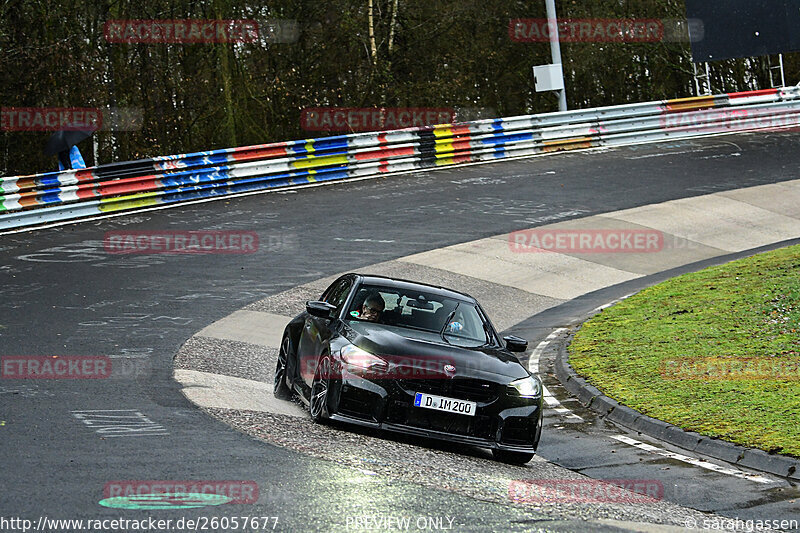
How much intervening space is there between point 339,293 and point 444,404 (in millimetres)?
2542

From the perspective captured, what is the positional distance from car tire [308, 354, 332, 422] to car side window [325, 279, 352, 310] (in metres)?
1.14

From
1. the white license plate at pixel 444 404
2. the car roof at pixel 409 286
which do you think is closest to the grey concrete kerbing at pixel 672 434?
the car roof at pixel 409 286

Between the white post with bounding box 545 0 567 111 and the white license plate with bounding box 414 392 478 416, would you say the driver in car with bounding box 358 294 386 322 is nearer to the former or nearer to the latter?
the white license plate with bounding box 414 392 478 416

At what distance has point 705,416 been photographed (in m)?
10.7

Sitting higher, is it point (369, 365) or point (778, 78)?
point (778, 78)

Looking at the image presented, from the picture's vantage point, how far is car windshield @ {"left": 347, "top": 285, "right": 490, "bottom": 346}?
1028cm

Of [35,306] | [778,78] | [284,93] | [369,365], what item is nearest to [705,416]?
[369,365]

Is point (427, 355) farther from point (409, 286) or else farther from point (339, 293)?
point (339, 293)

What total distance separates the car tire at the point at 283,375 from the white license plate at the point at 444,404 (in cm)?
247

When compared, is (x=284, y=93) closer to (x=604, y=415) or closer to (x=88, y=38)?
(x=88, y=38)

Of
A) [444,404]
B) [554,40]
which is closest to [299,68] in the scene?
[554,40]

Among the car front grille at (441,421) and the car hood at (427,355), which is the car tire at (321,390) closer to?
the car hood at (427,355)

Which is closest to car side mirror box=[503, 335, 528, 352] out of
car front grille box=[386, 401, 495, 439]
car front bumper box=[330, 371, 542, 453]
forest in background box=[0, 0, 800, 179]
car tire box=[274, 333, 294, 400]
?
car front bumper box=[330, 371, 542, 453]

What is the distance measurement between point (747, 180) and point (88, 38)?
18867mm
